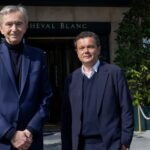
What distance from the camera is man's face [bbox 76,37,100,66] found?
429 centimetres

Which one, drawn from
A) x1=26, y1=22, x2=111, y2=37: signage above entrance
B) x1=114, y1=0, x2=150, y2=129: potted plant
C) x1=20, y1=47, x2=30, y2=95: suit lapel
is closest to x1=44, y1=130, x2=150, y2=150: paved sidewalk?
x1=114, y1=0, x2=150, y2=129: potted plant

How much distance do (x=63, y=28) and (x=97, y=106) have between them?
962cm

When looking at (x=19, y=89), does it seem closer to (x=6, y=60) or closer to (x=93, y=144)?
(x=6, y=60)

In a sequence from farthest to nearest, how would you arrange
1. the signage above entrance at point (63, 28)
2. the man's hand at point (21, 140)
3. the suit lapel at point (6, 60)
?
the signage above entrance at point (63, 28)
the suit lapel at point (6, 60)
the man's hand at point (21, 140)

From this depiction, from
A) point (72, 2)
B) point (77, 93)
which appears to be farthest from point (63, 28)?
point (77, 93)

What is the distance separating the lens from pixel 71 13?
14.0 meters

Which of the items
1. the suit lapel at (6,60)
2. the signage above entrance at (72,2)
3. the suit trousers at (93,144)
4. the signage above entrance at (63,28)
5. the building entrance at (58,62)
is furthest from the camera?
the building entrance at (58,62)

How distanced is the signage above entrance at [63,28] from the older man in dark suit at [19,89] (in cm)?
972

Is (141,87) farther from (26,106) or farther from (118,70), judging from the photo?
(26,106)

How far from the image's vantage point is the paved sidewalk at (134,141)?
10.3 m

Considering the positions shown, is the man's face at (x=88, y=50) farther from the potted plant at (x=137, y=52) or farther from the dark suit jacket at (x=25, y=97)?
the potted plant at (x=137, y=52)

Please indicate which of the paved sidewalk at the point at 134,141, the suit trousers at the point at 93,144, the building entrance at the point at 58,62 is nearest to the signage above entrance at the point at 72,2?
the building entrance at the point at 58,62

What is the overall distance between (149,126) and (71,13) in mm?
3878

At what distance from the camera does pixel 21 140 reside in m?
3.62
